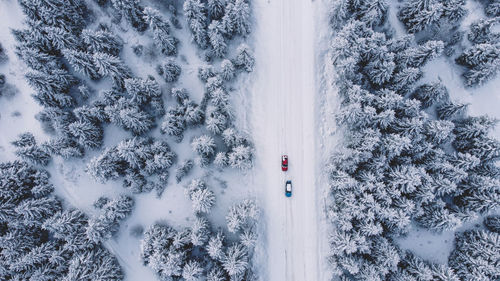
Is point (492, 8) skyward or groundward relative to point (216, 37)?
skyward

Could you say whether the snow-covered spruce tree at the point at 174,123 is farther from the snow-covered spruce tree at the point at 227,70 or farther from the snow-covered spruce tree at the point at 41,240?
the snow-covered spruce tree at the point at 41,240

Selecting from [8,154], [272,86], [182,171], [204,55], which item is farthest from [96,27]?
[272,86]

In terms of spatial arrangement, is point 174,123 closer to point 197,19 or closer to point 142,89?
point 142,89

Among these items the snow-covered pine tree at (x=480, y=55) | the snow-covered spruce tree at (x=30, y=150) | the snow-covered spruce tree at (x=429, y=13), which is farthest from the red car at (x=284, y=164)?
the snow-covered spruce tree at (x=30, y=150)

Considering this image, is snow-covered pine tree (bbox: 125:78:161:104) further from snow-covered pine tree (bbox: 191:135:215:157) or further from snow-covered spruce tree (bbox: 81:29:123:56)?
snow-covered pine tree (bbox: 191:135:215:157)

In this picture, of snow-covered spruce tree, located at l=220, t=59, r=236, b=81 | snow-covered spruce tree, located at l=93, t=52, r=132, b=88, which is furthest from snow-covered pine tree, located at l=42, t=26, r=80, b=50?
snow-covered spruce tree, located at l=220, t=59, r=236, b=81

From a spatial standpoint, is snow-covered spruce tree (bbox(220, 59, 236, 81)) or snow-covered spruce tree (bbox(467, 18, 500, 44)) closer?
snow-covered spruce tree (bbox(467, 18, 500, 44))

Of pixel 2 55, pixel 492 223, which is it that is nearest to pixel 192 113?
pixel 2 55
